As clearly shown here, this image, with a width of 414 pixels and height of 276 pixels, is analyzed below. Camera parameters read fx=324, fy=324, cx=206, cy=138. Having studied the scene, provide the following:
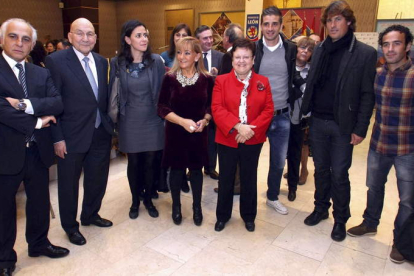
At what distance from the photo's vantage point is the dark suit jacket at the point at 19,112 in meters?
1.98

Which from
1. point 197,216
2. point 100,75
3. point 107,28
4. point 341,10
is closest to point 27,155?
point 100,75

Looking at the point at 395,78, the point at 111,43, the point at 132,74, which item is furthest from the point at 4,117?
the point at 111,43

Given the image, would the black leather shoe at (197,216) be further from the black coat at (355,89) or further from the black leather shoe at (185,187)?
the black coat at (355,89)

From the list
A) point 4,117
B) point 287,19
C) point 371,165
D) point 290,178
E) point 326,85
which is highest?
point 287,19

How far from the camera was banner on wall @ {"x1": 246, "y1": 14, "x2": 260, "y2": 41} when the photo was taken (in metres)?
7.20

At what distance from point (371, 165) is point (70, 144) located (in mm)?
2377

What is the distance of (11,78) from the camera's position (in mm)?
2018

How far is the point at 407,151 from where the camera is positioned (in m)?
2.33

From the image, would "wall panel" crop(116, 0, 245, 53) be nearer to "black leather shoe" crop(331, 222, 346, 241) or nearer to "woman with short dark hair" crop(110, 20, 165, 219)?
"woman with short dark hair" crop(110, 20, 165, 219)

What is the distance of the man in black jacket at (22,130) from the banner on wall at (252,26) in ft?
18.8

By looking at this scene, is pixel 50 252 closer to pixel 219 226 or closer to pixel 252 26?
pixel 219 226

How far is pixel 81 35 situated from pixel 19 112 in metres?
0.78

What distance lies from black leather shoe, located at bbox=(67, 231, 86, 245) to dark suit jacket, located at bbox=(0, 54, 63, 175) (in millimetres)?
792

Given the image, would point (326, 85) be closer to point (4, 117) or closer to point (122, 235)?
point (122, 235)
